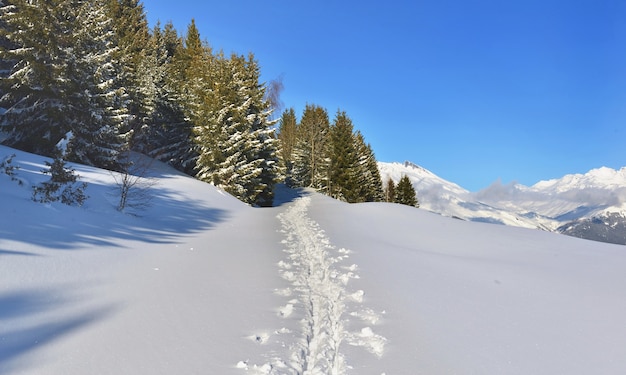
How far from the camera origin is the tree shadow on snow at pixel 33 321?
3.10 m

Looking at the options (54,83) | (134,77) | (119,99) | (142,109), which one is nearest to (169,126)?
(142,109)

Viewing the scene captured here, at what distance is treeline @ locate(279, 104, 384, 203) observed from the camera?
36812 millimetres

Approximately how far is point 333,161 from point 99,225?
3030cm

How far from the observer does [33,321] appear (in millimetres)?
3713

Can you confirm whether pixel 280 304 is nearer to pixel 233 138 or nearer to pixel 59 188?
pixel 59 188

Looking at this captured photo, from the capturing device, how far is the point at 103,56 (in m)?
15.6

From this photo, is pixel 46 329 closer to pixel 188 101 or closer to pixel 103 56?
pixel 103 56

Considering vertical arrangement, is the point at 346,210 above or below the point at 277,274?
above

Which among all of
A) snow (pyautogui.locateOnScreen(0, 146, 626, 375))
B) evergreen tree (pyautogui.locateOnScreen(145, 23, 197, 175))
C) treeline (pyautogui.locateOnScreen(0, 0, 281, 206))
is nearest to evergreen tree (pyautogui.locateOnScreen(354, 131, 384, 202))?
treeline (pyautogui.locateOnScreen(0, 0, 281, 206))

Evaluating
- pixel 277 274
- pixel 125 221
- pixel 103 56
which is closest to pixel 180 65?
pixel 103 56

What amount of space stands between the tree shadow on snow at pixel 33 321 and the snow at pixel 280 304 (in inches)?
0.7

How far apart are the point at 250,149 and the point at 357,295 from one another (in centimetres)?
1975

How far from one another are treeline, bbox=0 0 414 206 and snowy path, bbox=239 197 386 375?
7.59m

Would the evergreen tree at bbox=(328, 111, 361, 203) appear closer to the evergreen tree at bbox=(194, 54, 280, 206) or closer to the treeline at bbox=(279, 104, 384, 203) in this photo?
the treeline at bbox=(279, 104, 384, 203)
